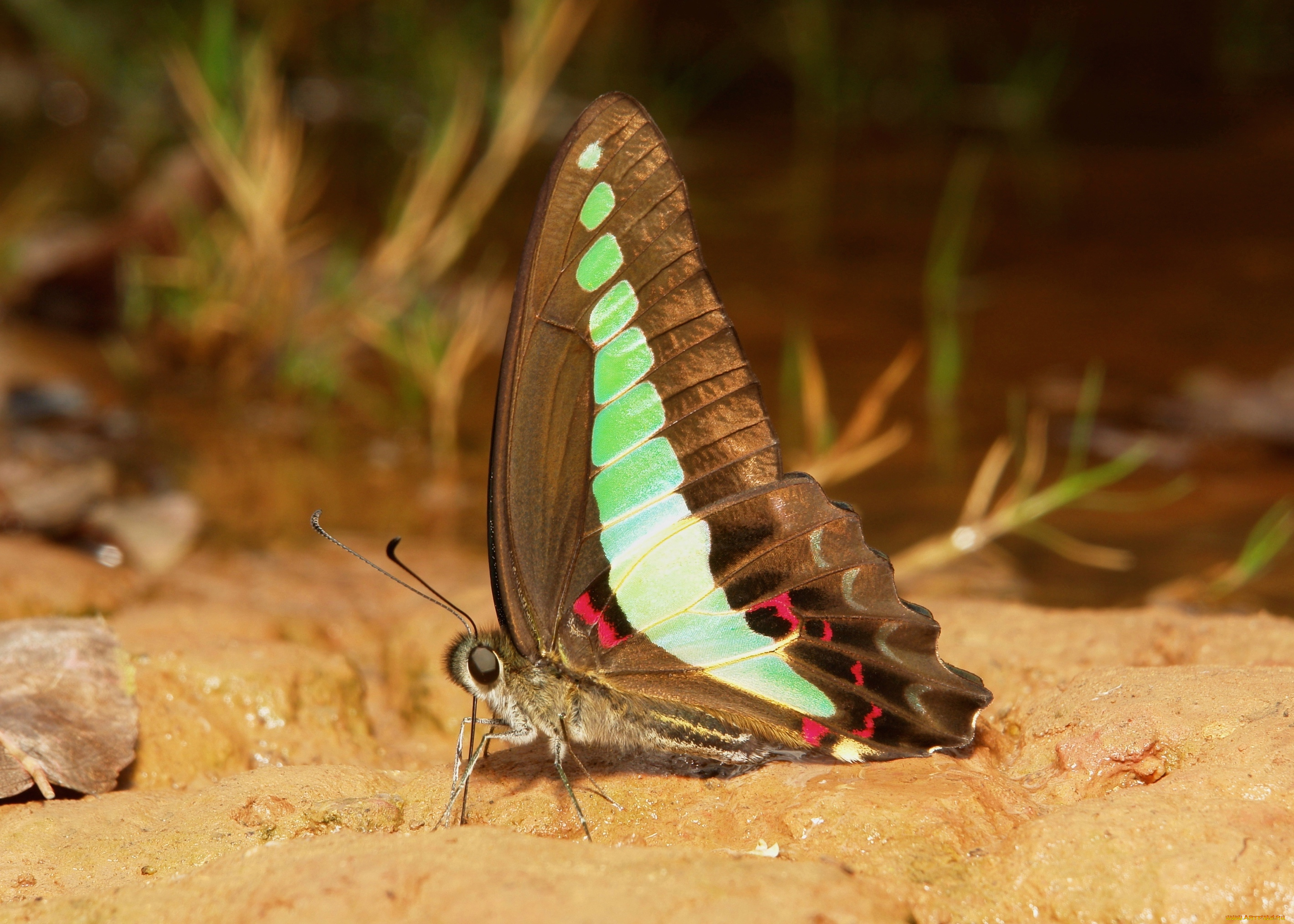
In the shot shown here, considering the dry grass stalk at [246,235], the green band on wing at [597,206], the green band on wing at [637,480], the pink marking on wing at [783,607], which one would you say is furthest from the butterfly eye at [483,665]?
the dry grass stalk at [246,235]

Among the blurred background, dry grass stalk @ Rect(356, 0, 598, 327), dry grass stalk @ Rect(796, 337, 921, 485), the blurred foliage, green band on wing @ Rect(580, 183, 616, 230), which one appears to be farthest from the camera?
the blurred foliage

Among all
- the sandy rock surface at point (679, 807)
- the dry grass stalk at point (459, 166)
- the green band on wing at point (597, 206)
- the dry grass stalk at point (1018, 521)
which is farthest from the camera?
the dry grass stalk at point (459, 166)

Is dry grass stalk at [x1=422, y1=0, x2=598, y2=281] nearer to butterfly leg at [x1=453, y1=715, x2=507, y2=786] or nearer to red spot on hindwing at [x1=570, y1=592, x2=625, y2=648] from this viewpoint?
red spot on hindwing at [x1=570, y1=592, x2=625, y2=648]

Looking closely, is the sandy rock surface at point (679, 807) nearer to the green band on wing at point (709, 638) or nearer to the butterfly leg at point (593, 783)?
the butterfly leg at point (593, 783)

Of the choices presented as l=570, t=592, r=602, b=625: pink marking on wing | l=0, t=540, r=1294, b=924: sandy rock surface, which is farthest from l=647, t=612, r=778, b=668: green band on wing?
l=0, t=540, r=1294, b=924: sandy rock surface

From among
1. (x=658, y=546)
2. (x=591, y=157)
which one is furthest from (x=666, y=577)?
(x=591, y=157)

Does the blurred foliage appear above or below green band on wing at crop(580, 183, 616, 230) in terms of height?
above

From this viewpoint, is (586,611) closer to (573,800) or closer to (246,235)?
(573,800)
